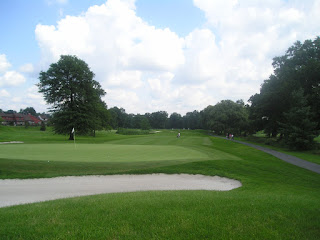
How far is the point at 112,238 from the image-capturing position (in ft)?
11.1

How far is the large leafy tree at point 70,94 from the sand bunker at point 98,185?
83.6 ft

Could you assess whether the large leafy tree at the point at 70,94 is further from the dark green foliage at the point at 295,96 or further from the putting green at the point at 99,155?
the dark green foliage at the point at 295,96

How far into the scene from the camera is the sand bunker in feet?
25.1

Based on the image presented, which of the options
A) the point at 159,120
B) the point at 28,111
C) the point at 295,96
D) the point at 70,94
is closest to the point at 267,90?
the point at 295,96

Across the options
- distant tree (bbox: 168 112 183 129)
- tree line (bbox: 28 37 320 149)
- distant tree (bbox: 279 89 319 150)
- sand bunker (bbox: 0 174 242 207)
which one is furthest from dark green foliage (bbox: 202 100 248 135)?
distant tree (bbox: 168 112 183 129)

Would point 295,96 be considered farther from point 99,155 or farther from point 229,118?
point 229,118

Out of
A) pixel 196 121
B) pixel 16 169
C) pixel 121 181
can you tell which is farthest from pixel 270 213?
pixel 196 121

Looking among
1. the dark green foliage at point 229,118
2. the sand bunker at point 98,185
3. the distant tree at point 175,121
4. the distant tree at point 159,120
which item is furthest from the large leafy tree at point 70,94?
the distant tree at point 175,121

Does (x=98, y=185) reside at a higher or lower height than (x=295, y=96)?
lower

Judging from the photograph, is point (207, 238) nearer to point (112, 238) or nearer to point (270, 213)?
point (112, 238)

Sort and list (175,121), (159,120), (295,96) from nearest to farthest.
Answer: (295,96) < (159,120) < (175,121)

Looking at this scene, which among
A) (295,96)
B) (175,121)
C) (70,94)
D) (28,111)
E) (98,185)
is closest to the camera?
(98,185)

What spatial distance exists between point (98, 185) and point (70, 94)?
29688 millimetres

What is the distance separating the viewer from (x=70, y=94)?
3431 cm
